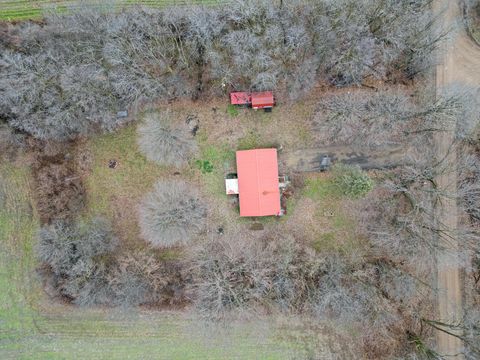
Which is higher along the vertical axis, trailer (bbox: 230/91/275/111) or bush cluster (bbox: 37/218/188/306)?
trailer (bbox: 230/91/275/111)

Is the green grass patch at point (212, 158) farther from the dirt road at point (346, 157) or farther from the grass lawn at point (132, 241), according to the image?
the dirt road at point (346, 157)

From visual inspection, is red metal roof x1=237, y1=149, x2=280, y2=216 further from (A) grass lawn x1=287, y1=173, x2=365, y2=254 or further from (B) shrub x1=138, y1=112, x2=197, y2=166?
(B) shrub x1=138, y1=112, x2=197, y2=166

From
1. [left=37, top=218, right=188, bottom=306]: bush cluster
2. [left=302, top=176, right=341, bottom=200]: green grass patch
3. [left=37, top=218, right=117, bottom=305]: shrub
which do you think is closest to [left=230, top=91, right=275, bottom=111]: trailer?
[left=302, top=176, right=341, bottom=200]: green grass patch

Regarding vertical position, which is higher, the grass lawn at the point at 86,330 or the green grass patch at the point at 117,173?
the green grass patch at the point at 117,173

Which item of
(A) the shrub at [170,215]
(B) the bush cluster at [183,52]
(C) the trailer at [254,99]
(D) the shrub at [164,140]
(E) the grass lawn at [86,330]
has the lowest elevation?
(E) the grass lawn at [86,330]

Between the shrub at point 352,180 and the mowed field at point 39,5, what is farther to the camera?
the mowed field at point 39,5

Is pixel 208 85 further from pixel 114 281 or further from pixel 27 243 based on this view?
pixel 27 243

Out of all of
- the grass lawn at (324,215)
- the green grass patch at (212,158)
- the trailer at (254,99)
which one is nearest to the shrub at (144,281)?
the green grass patch at (212,158)
